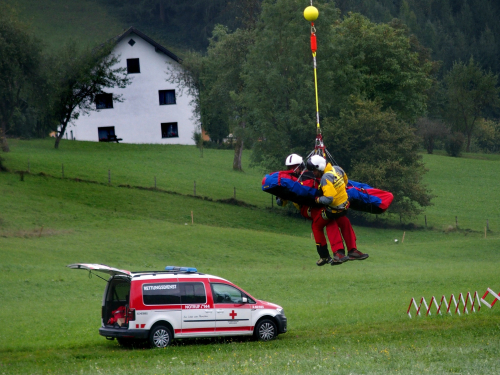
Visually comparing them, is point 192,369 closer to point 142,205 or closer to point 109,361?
point 109,361

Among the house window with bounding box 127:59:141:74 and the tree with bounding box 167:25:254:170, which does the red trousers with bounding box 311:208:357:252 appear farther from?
the house window with bounding box 127:59:141:74

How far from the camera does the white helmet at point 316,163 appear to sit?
1195 centimetres

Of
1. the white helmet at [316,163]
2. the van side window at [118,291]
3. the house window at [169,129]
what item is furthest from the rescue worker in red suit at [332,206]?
the house window at [169,129]

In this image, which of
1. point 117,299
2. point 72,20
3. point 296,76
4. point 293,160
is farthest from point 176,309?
point 72,20

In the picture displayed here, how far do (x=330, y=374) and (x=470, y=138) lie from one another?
93322 mm

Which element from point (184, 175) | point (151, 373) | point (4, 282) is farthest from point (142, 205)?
point (151, 373)

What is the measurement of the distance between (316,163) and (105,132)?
7030 cm

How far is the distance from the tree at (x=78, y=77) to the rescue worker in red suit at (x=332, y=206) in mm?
52566

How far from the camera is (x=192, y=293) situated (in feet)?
59.7

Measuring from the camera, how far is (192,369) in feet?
44.7

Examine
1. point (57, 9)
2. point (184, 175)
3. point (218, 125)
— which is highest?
point (57, 9)

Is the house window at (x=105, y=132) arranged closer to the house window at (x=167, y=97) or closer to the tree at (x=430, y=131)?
the house window at (x=167, y=97)

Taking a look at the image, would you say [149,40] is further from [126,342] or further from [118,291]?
[126,342]

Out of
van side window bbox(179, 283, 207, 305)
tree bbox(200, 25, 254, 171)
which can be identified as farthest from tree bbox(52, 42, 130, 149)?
van side window bbox(179, 283, 207, 305)
